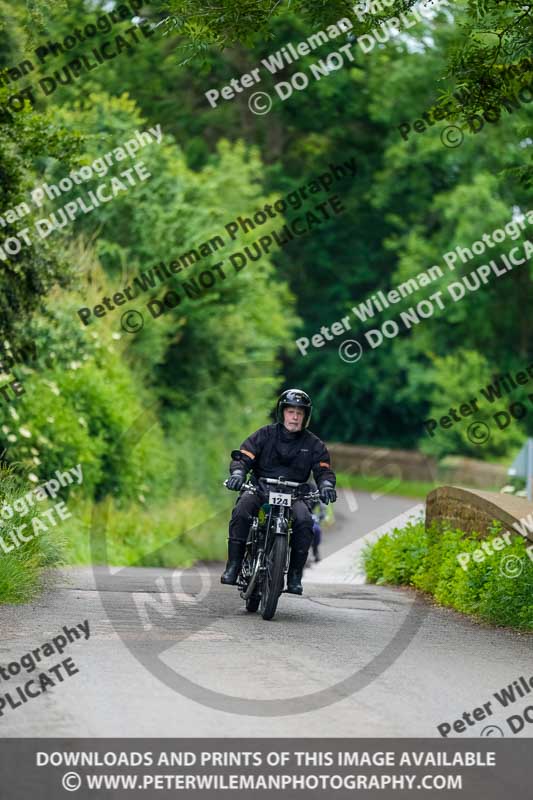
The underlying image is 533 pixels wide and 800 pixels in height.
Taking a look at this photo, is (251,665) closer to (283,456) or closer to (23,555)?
(283,456)

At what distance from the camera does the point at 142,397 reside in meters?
29.3

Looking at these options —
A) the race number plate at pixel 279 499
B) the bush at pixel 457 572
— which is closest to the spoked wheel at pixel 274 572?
the race number plate at pixel 279 499

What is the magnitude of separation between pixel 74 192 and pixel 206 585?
14982 mm

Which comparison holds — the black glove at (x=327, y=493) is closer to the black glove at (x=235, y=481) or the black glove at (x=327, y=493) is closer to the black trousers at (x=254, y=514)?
the black trousers at (x=254, y=514)

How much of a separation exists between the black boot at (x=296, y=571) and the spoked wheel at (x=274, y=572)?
149 millimetres

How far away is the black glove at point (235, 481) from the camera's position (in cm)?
1148

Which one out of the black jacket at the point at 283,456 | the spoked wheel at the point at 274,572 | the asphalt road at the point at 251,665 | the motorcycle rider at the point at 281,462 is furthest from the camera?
the black jacket at the point at 283,456

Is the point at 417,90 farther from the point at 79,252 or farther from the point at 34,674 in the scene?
the point at 34,674

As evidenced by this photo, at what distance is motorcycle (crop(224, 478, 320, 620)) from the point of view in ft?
37.3

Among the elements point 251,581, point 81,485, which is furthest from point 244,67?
point 251,581

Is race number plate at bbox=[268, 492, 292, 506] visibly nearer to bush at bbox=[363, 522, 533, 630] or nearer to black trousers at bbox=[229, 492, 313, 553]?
black trousers at bbox=[229, 492, 313, 553]

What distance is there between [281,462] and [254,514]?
50cm

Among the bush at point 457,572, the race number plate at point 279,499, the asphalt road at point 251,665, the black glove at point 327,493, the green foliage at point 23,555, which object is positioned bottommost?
the bush at point 457,572

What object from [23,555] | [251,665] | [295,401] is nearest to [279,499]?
[295,401]
